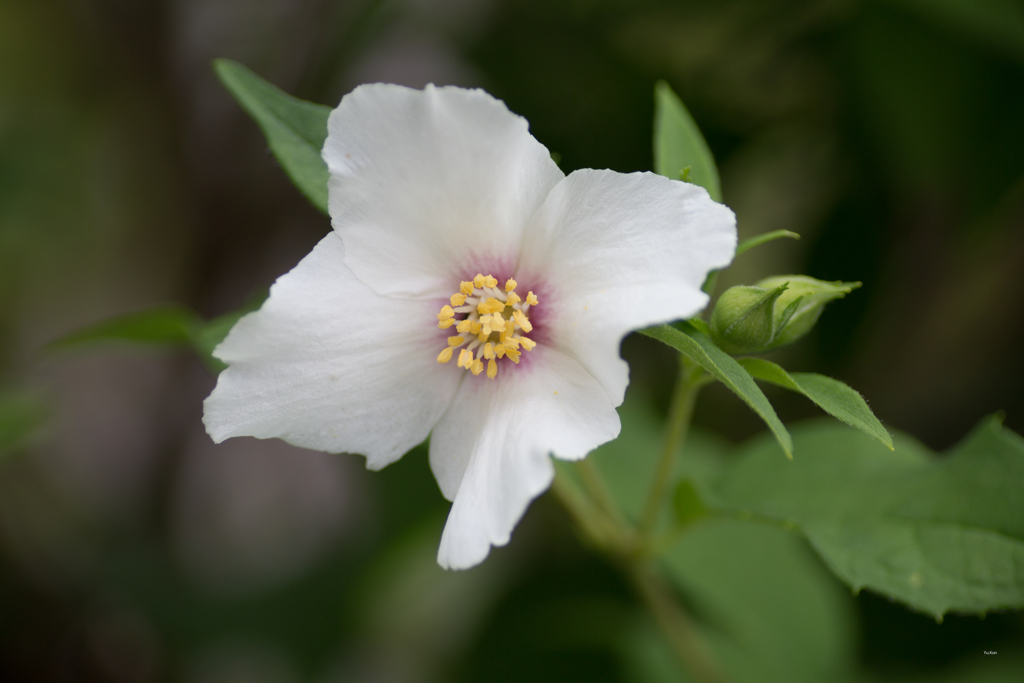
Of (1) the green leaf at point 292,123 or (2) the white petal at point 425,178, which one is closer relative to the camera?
(2) the white petal at point 425,178

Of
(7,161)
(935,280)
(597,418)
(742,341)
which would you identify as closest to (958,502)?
(742,341)

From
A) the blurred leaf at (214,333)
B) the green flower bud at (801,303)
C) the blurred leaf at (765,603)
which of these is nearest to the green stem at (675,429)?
the green flower bud at (801,303)

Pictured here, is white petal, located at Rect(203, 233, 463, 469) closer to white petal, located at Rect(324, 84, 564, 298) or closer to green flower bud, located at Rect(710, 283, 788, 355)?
white petal, located at Rect(324, 84, 564, 298)

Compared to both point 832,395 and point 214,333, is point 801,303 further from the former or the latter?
point 214,333

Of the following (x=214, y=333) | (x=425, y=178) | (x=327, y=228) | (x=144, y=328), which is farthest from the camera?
(x=327, y=228)

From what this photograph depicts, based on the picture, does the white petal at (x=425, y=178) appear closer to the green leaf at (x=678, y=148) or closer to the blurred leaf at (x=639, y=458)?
the green leaf at (x=678, y=148)

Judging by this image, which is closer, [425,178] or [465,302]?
[425,178]

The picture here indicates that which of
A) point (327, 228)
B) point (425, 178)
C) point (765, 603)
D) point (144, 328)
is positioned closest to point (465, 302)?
point (425, 178)
